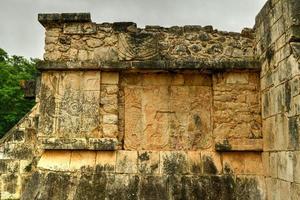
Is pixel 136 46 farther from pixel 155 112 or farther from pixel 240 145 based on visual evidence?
pixel 240 145

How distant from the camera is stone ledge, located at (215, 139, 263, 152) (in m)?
4.95

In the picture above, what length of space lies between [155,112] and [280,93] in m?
1.89

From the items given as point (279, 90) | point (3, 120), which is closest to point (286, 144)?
point (279, 90)

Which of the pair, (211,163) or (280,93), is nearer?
(280,93)

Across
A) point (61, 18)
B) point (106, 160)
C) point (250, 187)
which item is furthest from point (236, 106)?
point (61, 18)

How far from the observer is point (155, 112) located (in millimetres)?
5180

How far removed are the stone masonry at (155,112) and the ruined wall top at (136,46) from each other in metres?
0.02

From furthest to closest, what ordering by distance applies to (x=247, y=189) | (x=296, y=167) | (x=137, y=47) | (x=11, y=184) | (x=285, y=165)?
(x=11, y=184)
(x=137, y=47)
(x=247, y=189)
(x=285, y=165)
(x=296, y=167)

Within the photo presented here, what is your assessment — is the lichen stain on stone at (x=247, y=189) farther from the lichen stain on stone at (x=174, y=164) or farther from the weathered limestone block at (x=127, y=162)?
the weathered limestone block at (x=127, y=162)

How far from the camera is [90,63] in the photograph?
503 cm

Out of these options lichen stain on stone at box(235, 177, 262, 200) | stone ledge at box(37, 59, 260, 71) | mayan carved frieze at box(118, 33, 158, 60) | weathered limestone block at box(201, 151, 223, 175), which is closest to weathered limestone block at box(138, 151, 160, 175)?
weathered limestone block at box(201, 151, 223, 175)

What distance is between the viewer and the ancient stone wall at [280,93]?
3.90 m

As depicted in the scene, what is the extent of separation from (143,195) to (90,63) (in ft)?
7.09

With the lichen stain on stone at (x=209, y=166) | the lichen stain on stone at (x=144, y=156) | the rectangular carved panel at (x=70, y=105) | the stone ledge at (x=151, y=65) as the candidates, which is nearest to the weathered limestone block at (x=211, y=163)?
the lichen stain on stone at (x=209, y=166)
